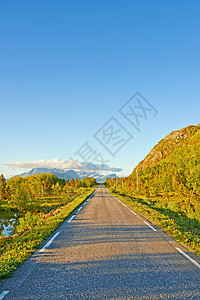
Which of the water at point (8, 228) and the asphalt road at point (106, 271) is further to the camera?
the water at point (8, 228)

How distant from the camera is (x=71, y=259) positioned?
5.69 metres

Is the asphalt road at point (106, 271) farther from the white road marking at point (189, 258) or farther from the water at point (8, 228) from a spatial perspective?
the water at point (8, 228)

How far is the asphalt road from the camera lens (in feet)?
12.9

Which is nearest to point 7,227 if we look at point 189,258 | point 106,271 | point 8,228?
point 8,228

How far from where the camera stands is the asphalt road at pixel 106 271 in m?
3.92

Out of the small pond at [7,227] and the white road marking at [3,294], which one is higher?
the white road marking at [3,294]

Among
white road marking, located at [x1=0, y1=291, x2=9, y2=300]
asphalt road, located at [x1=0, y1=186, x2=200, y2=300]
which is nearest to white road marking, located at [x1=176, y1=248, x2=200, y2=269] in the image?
asphalt road, located at [x1=0, y1=186, x2=200, y2=300]

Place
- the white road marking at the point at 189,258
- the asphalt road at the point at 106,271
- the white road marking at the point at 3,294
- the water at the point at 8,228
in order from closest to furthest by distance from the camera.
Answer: the white road marking at the point at 3,294, the asphalt road at the point at 106,271, the white road marking at the point at 189,258, the water at the point at 8,228

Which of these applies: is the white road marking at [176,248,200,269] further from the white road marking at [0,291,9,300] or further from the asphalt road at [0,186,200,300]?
the white road marking at [0,291,9,300]

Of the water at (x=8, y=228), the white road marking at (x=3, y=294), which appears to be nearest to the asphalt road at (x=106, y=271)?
the white road marking at (x=3, y=294)

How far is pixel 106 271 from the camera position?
4.83 metres

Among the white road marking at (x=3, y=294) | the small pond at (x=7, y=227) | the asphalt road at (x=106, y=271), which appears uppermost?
the white road marking at (x=3, y=294)

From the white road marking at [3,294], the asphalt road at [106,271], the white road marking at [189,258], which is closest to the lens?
the white road marking at [3,294]

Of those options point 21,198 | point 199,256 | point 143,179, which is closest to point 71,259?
point 199,256
